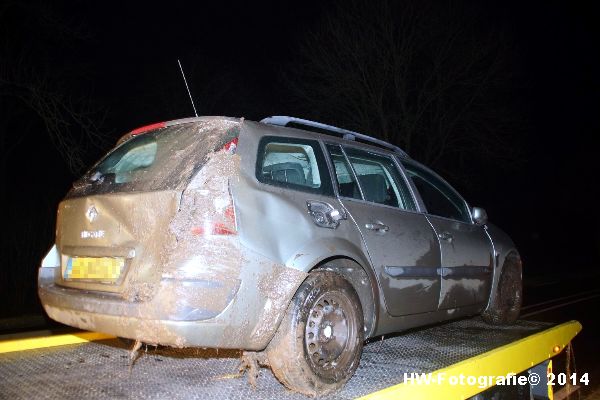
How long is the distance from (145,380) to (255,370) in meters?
0.63

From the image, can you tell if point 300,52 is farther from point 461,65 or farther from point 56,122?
point 56,122

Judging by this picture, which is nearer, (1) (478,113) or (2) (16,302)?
(2) (16,302)

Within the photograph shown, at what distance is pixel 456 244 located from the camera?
13.3ft

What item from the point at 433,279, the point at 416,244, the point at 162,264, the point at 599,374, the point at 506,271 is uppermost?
the point at 162,264

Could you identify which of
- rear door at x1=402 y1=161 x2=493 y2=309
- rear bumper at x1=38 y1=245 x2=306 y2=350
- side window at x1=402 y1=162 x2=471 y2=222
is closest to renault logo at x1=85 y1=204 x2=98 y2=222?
rear bumper at x1=38 y1=245 x2=306 y2=350

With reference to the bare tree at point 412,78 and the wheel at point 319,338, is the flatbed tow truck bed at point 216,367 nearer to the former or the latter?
the wheel at point 319,338

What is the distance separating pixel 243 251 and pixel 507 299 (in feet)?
11.0

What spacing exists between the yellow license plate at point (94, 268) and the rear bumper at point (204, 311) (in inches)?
4.1

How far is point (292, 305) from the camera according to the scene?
103 inches

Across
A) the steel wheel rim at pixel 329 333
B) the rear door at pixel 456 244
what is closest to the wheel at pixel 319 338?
the steel wheel rim at pixel 329 333

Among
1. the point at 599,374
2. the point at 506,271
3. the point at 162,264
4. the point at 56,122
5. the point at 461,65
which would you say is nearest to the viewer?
the point at 162,264

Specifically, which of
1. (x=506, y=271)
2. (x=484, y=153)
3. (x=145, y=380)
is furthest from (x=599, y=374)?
(x=484, y=153)

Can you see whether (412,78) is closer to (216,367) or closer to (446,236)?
(446,236)

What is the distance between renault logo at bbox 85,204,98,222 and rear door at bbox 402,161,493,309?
244 centimetres
